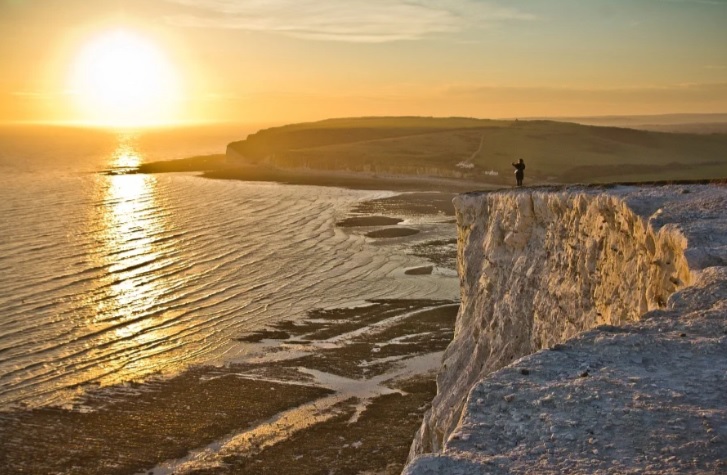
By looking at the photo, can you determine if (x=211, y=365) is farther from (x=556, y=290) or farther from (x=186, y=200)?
(x=186, y=200)

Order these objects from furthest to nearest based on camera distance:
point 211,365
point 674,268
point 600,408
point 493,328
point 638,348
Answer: point 211,365 → point 493,328 → point 674,268 → point 638,348 → point 600,408

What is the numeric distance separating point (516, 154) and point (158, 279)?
7650 centimetres

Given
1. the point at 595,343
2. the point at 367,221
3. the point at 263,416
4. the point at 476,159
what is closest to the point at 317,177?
the point at 476,159

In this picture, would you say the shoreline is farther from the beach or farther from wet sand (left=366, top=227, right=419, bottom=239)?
the beach

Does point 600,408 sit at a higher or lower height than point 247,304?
higher

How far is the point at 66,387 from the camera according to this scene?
27734mm

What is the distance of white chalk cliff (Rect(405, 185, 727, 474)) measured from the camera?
20.0ft

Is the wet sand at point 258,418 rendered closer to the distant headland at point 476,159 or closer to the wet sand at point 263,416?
the wet sand at point 263,416

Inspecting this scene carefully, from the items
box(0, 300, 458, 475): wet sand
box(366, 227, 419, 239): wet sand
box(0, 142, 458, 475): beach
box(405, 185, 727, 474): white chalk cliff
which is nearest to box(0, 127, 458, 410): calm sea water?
box(0, 142, 458, 475): beach

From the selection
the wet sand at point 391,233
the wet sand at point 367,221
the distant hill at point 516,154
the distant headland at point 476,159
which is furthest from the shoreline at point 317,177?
the wet sand at point 391,233

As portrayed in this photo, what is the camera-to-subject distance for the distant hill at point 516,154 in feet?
321

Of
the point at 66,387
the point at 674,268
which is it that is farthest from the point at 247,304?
the point at 674,268

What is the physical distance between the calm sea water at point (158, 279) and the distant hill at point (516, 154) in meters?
27.4

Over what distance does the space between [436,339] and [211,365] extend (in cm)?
1022
